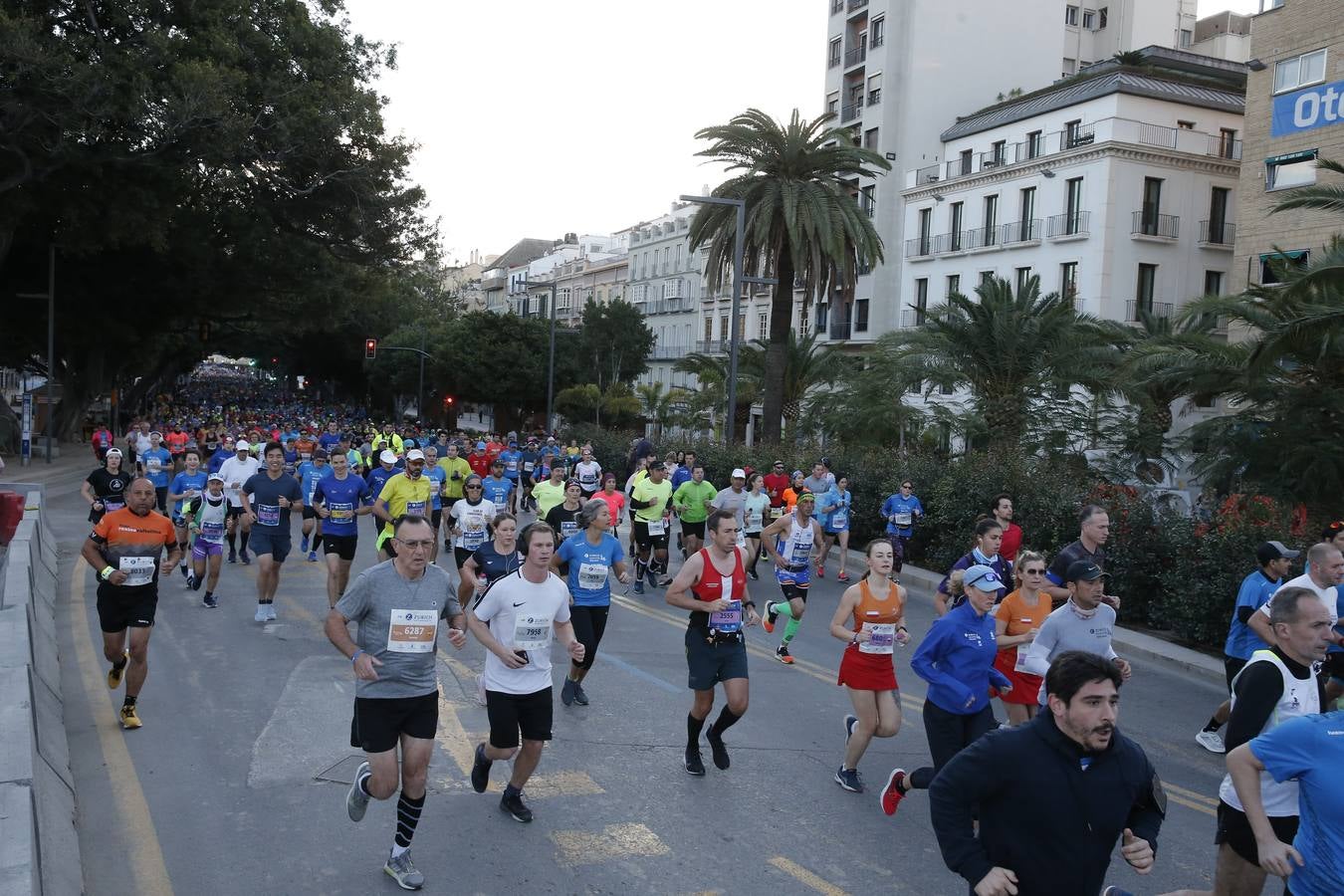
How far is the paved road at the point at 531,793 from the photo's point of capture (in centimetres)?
577

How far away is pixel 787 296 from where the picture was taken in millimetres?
30406

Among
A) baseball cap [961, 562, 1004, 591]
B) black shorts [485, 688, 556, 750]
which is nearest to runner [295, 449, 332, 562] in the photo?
black shorts [485, 688, 556, 750]

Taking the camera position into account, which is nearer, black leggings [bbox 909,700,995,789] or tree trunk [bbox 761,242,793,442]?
black leggings [bbox 909,700,995,789]

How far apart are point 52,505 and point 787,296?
59.9 feet

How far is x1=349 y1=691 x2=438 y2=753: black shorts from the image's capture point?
567cm

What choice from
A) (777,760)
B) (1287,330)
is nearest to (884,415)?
(1287,330)

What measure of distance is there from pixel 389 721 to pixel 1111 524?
11.5 m

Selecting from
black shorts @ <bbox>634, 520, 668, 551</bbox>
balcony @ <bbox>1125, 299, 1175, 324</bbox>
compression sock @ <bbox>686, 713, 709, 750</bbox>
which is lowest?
compression sock @ <bbox>686, 713, 709, 750</bbox>

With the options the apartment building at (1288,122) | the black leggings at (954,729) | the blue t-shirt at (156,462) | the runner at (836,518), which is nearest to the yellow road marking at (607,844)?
the black leggings at (954,729)

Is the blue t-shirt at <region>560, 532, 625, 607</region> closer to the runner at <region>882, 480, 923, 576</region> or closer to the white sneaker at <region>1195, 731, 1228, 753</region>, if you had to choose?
the white sneaker at <region>1195, 731, 1228, 753</region>

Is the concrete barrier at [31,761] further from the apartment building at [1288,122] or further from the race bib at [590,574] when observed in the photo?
the apartment building at [1288,122]

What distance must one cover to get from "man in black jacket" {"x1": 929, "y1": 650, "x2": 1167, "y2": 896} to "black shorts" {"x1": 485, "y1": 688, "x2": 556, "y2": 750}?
3.31m

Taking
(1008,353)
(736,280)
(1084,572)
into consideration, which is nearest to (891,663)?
(1084,572)

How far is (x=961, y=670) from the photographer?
638cm
